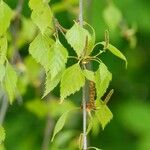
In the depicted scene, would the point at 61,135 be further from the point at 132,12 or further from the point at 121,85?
the point at 121,85

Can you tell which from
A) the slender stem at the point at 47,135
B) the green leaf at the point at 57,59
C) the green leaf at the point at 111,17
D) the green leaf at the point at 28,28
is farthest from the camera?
the slender stem at the point at 47,135

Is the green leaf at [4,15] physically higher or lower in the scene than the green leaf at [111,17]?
higher

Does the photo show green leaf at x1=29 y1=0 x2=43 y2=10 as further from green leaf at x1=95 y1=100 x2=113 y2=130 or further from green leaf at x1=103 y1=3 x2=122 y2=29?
green leaf at x1=103 y1=3 x2=122 y2=29

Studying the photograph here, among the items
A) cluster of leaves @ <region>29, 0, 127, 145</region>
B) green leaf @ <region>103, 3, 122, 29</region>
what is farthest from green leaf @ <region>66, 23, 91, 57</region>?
green leaf @ <region>103, 3, 122, 29</region>

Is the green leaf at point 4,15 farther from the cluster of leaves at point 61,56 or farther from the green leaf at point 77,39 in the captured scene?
the green leaf at point 77,39

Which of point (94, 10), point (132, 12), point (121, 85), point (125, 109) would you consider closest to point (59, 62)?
point (94, 10)

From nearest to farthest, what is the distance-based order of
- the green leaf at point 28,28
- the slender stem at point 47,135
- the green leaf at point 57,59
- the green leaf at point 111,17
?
the green leaf at point 57,59, the green leaf at point 111,17, the green leaf at point 28,28, the slender stem at point 47,135

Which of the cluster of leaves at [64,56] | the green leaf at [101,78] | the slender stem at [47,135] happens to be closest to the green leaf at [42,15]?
the cluster of leaves at [64,56]
